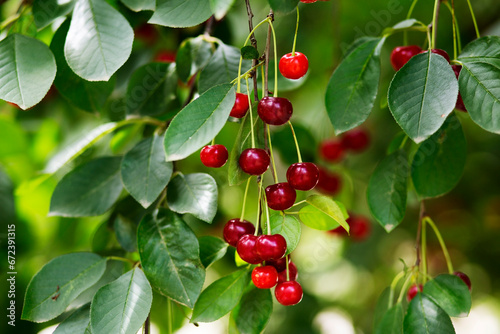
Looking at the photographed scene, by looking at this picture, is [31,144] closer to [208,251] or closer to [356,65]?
[208,251]

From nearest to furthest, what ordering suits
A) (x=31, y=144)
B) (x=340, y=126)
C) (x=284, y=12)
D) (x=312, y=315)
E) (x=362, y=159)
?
1. (x=284, y=12)
2. (x=340, y=126)
3. (x=31, y=144)
4. (x=312, y=315)
5. (x=362, y=159)

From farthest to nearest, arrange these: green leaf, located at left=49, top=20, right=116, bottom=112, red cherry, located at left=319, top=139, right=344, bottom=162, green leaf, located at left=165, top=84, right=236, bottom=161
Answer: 1. red cherry, located at left=319, top=139, right=344, bottom=162
2. green leaf, located at left=49, top=20, right=116, bottom=112
3. green leaf, located at left=165, top=84, right=236, bottom=161

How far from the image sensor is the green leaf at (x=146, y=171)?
878mm

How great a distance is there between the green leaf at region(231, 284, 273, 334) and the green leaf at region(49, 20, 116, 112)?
0.53 metres

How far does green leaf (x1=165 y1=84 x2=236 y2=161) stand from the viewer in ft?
2.26

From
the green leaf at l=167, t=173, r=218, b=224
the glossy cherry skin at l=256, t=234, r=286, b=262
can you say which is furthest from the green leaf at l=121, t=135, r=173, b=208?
the glossy cherry skin at l=256, t=234, r=286, b=262

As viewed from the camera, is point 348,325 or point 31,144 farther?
point 348,325

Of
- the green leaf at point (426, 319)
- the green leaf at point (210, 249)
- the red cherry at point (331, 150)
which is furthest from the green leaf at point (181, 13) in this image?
the red cherry at point (331, 150)

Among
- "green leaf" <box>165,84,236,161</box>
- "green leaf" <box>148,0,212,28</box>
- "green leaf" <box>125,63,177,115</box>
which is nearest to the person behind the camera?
"green leaf" <box>165,84,236,161</box>

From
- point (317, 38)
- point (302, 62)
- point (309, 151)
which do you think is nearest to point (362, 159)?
point (317, 38)

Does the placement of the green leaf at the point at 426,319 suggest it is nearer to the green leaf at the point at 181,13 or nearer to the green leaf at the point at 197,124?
the green leaf at the point at 197,124

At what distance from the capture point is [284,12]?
745 mm

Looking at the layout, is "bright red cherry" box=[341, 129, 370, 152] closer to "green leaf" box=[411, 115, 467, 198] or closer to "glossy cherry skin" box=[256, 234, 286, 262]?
"green leaf" box=[411, 115, 467, 198]

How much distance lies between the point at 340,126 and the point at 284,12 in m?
0.24
